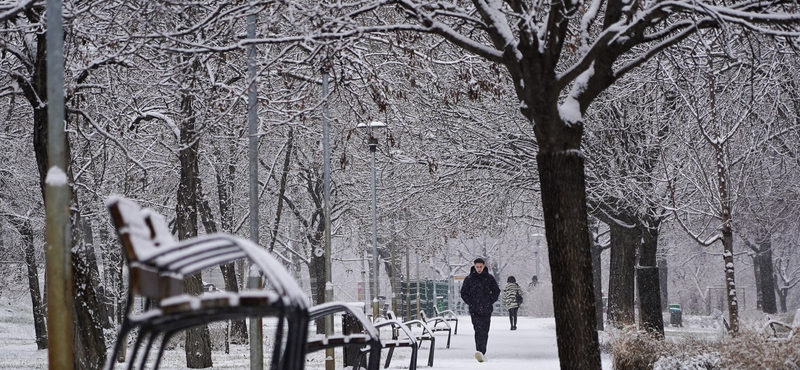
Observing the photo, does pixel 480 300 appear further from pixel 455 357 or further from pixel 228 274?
pixel 228 274

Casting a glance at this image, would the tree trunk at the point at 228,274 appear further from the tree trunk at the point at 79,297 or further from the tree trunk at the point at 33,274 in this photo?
the tree trunk at the point at 79,297

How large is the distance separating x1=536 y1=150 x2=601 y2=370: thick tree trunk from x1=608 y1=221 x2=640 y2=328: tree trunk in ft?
41.3

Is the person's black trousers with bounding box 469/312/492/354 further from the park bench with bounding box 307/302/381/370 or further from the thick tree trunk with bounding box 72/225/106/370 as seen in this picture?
the park bench with bounding box 307/302/381/370

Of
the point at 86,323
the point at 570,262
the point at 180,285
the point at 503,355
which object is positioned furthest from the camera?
the point at 503,355

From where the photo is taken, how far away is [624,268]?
22.5 m

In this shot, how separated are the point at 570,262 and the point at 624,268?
1423 centimetres

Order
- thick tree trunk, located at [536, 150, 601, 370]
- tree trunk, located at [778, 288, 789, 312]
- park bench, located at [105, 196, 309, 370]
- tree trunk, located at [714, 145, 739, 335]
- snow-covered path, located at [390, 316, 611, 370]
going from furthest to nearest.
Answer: tree trunk, located at [778, 288, 789, 312], snow-covered path, located at [390, 316, 611, 370], tree trunk, located at [714, 145, 739, 335], thick tree trunk, located at [536, 150, 601, 370], park bench, located at [105, 196, 309, 370]

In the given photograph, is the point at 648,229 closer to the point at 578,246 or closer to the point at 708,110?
the point at 708,110

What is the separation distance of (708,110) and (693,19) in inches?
305

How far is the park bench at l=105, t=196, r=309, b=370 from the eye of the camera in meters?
3.90

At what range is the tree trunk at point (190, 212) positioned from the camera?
16.4 m

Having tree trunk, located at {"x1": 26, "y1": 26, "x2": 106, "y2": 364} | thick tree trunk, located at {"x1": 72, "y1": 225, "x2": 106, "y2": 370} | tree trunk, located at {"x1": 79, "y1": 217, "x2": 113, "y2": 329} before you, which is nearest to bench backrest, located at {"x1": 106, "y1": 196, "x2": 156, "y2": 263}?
tree trunk, located at {"x1": 26, "y1": 26, "x2": 106, "y2": 364}

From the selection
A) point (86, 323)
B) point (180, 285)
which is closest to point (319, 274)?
point (86, 323)

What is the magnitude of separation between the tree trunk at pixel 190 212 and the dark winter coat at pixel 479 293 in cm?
413
